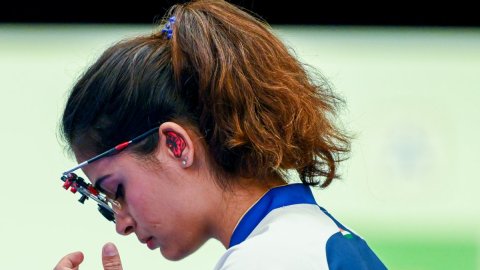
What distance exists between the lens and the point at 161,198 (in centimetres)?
148

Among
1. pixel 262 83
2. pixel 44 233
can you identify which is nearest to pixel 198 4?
pixel 262 83

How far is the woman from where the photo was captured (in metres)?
1.46

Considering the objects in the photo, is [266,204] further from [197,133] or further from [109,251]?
[109,251]

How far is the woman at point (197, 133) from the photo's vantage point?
146 cm

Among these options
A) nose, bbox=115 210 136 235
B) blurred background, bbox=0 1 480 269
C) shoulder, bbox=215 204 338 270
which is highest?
shoulder, bbox=215 204 338 270

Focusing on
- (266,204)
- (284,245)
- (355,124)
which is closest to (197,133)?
(266,204)

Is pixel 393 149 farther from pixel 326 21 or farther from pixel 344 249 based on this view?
pixel 344 249

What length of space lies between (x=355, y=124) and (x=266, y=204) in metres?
1.30

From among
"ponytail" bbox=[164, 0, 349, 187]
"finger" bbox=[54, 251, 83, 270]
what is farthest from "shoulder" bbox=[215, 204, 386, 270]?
"finger" bbox=[54, 251, 83, 270]

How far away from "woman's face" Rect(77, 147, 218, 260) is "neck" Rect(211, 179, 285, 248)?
0.01 meters

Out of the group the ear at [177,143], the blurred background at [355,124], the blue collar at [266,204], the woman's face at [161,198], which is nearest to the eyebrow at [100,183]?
the woman's face at [161,198]

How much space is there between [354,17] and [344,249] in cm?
155

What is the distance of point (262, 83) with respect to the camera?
150 centimetres

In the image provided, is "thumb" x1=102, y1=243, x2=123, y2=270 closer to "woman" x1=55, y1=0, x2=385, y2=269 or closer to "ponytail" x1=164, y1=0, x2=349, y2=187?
"woman" x1=55, y1=0, x2=385, y2=269
